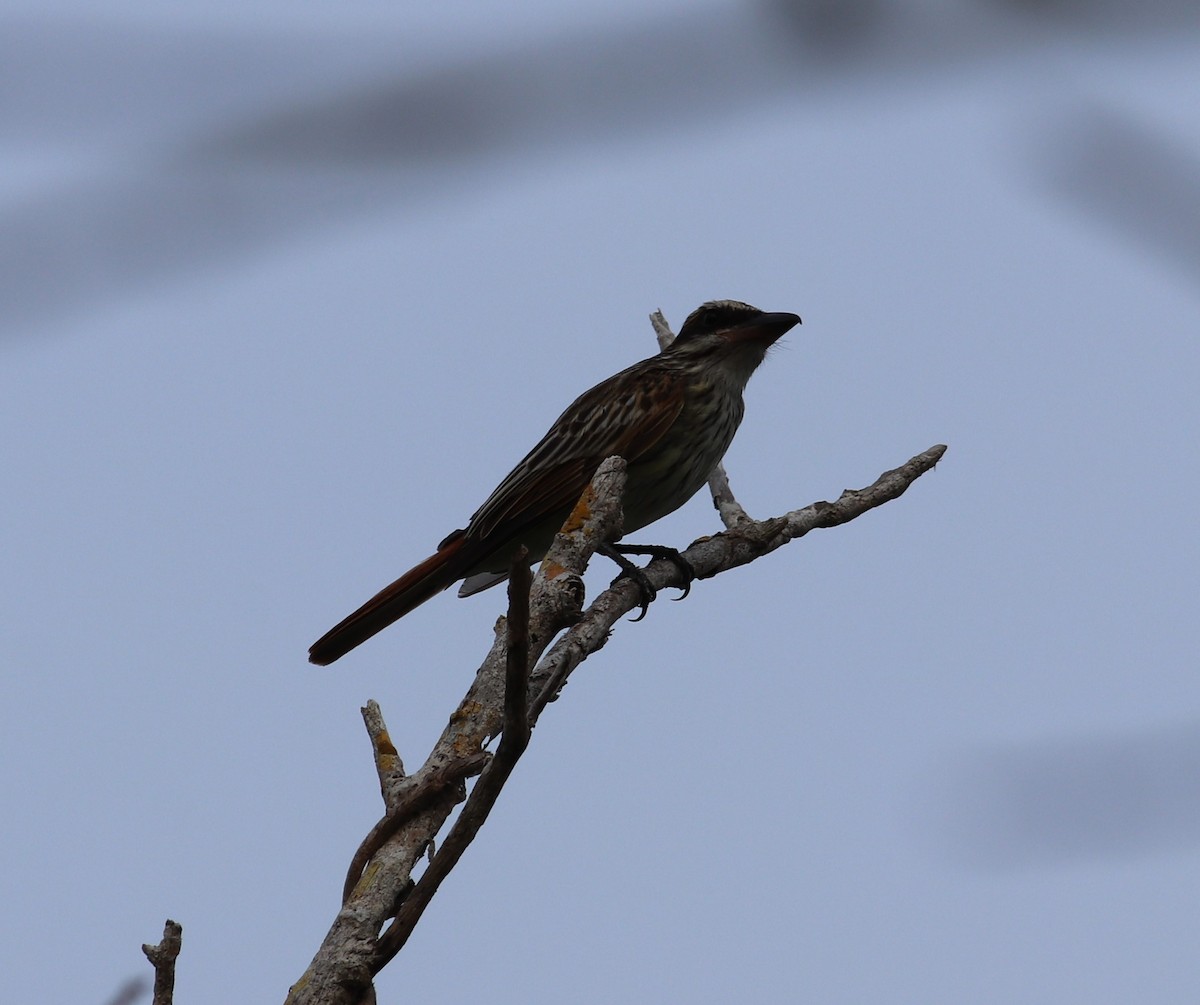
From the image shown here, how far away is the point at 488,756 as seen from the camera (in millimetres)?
2760

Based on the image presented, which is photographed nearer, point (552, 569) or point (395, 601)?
point (552, 569)

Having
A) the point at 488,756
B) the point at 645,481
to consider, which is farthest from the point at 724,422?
the point at 488,756

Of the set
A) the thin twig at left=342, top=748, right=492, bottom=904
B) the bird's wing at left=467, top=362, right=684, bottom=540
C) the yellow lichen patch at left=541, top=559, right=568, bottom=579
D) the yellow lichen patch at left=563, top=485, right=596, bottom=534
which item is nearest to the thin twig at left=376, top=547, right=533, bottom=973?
the thin twig at left=342, top=748, right=492, bottom=904

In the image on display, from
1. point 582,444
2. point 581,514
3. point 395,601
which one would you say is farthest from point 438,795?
point 582,444

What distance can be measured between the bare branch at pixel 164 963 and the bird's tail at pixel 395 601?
2.83 metres

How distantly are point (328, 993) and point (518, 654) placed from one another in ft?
2.15

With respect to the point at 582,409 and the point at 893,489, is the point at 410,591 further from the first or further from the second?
the point at 893,489

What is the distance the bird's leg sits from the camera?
4316 millimetres

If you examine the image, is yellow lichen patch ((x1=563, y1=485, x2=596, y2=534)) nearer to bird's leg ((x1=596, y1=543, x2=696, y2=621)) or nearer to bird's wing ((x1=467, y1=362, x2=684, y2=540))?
bird's leg ((x1=596, y1=543, x2=696, y2=621))

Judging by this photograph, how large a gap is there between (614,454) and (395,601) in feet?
3.13

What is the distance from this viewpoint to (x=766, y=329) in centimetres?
626

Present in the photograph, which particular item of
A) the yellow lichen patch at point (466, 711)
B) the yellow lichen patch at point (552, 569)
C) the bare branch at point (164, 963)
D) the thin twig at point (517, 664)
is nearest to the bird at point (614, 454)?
the yellow lichen patch at point (552, 569)

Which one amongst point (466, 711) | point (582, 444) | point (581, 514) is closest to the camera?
point (466, 711)

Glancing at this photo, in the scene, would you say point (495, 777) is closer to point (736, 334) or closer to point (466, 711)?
point (466, 711)
